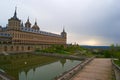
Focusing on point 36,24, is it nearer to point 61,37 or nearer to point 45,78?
point 61,37

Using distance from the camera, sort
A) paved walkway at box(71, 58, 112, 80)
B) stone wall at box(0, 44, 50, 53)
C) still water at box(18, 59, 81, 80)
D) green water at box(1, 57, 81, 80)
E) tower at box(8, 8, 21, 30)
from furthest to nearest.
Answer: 1. tower at box(8, 8, 21, 30)
2. stone wall at box(0, 44, 50, 53)
3. green water at box(1, 57, 81, 80)
4. still water at box(18, 59, 81, 80)
5. paved walkway at box(71, 58, 112, 80)

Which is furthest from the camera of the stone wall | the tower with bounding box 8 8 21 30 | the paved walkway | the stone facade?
the tower with bounding box 8 8 21 30

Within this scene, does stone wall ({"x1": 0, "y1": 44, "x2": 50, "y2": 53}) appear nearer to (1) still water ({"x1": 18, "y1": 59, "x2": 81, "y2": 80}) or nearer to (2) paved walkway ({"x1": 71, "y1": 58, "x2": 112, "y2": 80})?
(1) still water ({"x1": 18, "y1": 59, "x2": 81, "y2": 80})

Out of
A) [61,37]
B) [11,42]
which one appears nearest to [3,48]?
[11,42]

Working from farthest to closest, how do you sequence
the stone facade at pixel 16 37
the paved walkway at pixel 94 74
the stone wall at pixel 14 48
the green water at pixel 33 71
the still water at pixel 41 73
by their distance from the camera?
the stone facade at pixel 16 37 < the stone wall at pixel 14 48 < the green water at pixel 33 71 < the still water at pixel 41 73 < the paved walkway at pixel 94 74

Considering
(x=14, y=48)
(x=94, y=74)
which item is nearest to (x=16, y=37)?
(x=14, y=48)

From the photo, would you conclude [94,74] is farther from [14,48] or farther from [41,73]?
[14,48]

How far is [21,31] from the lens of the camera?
67875 millimetres

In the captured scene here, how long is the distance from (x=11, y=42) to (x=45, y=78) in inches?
1793

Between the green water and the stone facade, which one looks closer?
the green water

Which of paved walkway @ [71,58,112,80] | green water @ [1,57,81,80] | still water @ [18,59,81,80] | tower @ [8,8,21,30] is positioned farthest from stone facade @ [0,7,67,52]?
paved walkway @ [71,58,112,80]

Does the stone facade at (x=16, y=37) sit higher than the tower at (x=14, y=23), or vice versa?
the tower at (x=14, y=23)

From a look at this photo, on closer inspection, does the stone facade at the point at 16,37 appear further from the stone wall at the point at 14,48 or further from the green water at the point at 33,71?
the green water at the point at 33,71

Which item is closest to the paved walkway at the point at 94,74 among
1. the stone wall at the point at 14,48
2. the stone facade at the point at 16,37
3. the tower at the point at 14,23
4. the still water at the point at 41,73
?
the still water at the point at 41,73
